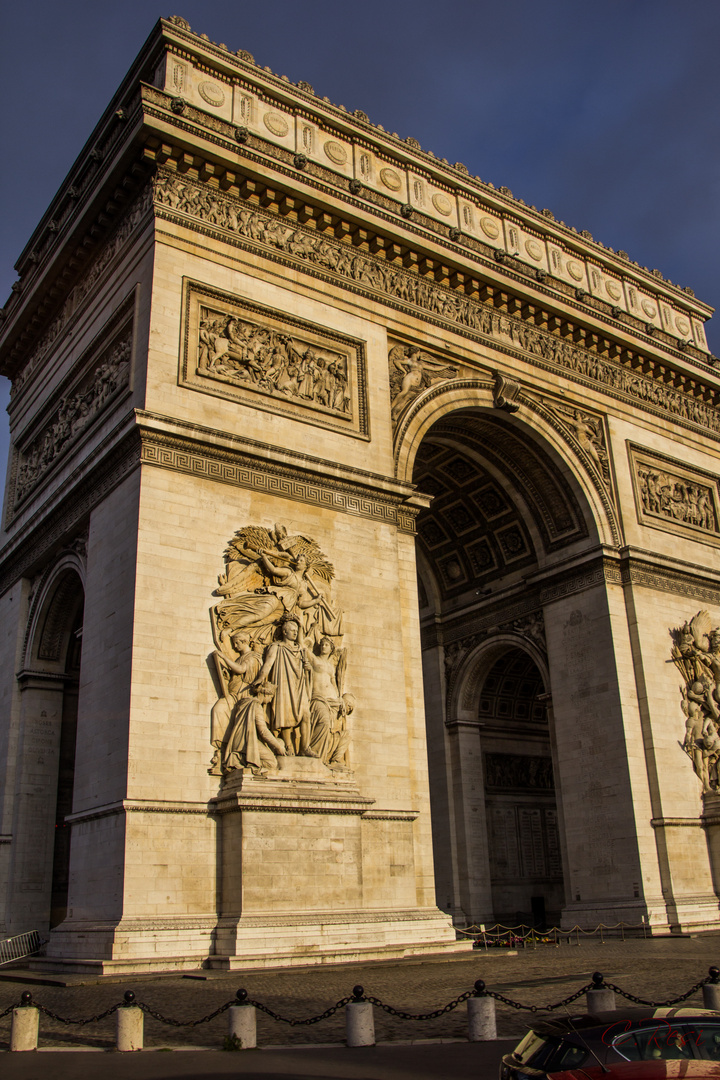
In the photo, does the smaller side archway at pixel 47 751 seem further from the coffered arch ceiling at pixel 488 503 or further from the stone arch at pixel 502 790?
the stone arch at pixel 502 790

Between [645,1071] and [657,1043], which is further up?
[657,1043]

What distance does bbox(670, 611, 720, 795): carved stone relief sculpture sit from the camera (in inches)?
908

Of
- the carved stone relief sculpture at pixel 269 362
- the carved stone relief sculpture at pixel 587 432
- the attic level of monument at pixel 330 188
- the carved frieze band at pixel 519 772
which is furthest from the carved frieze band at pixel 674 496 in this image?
the carved stone relief sculpture at pixel 269 362

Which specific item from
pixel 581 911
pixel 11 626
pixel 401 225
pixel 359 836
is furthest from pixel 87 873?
pixel 401 225

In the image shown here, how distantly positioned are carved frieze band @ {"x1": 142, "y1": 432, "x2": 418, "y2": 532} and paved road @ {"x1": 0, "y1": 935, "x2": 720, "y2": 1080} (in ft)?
26.8

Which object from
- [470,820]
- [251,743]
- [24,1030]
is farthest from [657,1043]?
[470,820]

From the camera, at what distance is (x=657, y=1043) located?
5766 mm

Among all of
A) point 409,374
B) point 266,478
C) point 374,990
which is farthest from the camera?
point 409,374

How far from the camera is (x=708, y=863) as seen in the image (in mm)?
22234

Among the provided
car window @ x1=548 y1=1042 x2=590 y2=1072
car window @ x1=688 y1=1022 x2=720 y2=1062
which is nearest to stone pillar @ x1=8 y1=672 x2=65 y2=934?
car window @ x1=548 y1=1042 x2=590 y2=1072

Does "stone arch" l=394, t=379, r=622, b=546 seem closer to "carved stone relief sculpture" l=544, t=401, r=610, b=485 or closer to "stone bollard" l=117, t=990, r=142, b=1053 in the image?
"carved stone relief sculpture" l=544, t=401, r=610, b=485

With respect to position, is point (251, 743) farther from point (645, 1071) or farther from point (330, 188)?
point (330, 188)

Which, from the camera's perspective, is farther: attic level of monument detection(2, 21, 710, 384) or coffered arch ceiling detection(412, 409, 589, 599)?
coffered arch ceiling detection(412, 409, 589, 599)

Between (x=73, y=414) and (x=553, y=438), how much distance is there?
11601 millimetres
